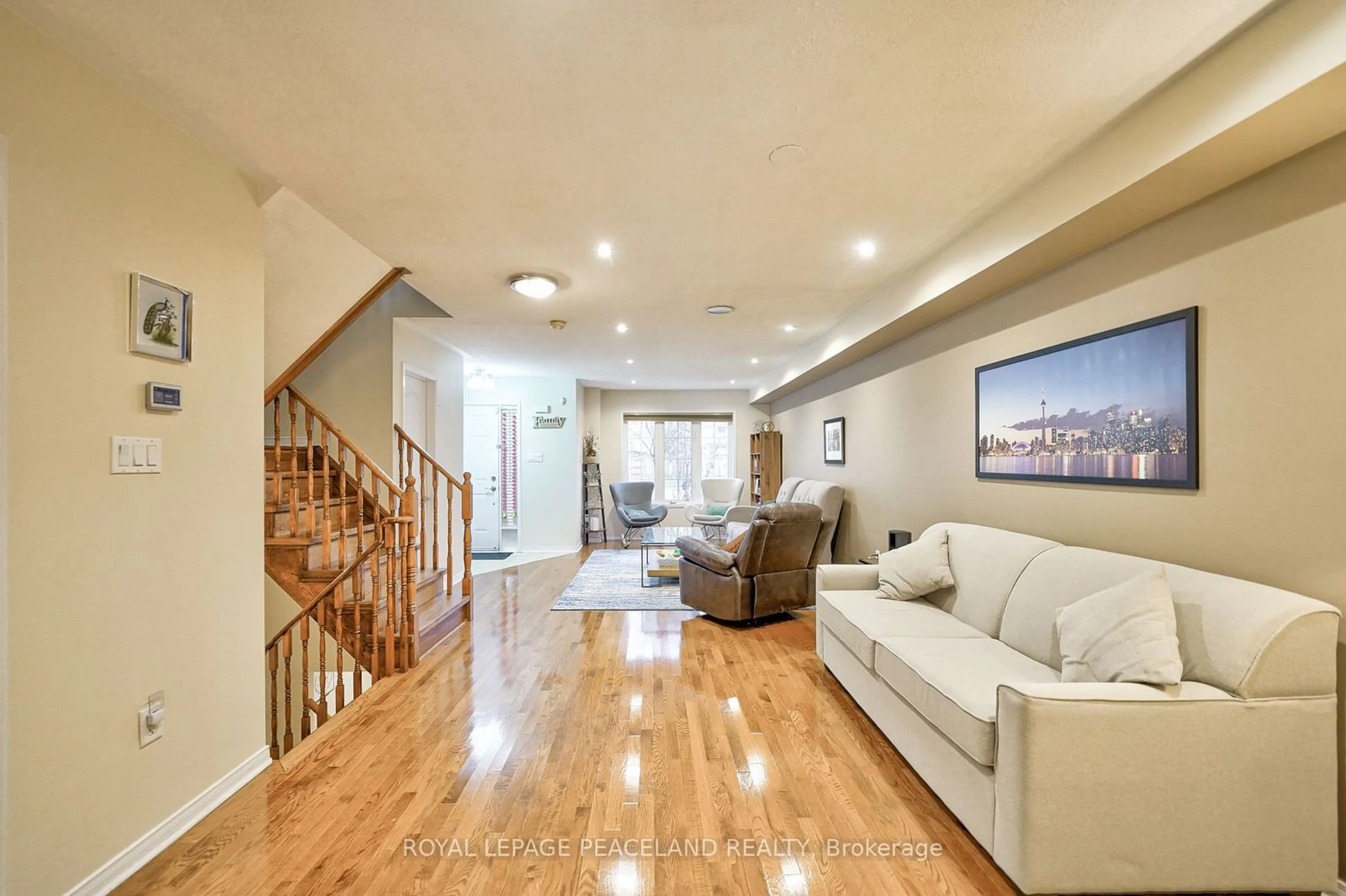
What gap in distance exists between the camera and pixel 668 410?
9.62 m

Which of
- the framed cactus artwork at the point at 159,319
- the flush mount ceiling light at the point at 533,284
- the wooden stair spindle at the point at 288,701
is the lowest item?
the wooden stair spindle at the point at 288,701

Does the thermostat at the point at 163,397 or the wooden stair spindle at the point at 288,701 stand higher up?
the thermostat at the point at 163,397

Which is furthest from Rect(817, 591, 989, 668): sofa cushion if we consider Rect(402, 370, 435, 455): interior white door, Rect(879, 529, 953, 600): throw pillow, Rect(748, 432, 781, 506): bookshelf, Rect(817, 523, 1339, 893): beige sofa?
Rect(748, 432, 781, 506): bookshelf

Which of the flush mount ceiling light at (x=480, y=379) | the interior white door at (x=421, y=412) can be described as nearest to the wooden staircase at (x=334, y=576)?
the interior white door at (x=421, y=412)

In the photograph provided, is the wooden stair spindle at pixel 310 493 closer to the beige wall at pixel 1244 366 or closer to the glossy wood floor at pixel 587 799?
the glossy wood floor at pixel 587 799

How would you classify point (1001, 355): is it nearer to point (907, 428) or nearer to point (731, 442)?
point (907, 428)

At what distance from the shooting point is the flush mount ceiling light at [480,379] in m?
7.05

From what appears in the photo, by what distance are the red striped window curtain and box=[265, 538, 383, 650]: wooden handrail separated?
183 inches

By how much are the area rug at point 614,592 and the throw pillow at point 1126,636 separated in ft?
10.7

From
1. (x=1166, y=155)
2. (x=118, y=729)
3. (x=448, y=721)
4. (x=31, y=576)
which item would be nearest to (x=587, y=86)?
(x=1166, y=155)

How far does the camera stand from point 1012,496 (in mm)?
3100

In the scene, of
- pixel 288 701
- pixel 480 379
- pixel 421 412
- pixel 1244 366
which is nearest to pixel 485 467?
pixel 480 379

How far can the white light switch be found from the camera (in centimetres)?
176

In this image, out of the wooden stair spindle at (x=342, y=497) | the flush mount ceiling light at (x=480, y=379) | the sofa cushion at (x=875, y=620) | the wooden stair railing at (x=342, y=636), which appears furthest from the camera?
the flush mount ceiling light at (x=480, y=379)
